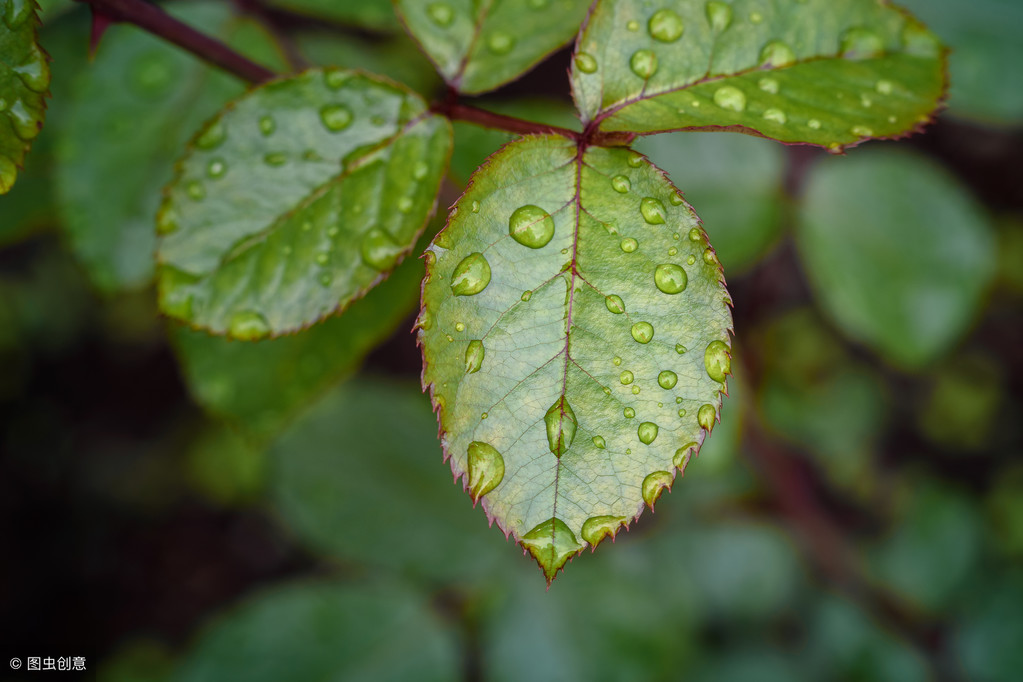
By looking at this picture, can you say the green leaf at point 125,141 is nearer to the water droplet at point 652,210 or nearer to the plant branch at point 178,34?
the plant branch at point 178,34

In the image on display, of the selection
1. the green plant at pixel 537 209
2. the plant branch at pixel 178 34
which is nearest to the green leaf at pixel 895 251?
the green plant at pixel 537 209

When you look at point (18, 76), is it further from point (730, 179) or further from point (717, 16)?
point (730, 179)

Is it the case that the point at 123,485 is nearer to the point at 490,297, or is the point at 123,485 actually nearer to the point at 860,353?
the point at 490,297

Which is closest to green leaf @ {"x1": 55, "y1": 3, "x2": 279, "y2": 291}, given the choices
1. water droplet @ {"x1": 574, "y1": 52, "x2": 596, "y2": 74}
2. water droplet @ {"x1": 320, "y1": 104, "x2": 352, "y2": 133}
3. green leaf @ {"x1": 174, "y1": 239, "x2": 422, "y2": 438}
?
green leaf @ {"x1": 174, "y1": 239, "x2": 422, "y2": 438}

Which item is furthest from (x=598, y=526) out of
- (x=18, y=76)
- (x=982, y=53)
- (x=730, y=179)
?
(x=982, y=53)

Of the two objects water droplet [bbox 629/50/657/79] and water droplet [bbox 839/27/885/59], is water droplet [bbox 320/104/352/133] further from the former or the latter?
water droplet [bbox 839/27/885/59]

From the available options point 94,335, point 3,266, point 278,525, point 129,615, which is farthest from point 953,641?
point 3,266
